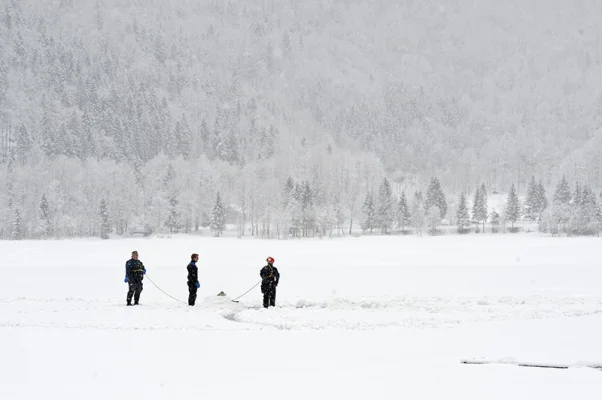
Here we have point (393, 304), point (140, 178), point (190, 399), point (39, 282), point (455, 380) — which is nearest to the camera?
point (190, 399)

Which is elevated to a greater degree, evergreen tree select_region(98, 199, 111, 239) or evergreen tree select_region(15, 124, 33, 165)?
evergreen tree select_region(15, 124, 33, 165)

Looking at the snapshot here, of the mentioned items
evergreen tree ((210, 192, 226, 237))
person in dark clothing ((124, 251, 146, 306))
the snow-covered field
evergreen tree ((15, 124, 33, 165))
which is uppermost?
evergreen tree ((15, 124, 33, 165))

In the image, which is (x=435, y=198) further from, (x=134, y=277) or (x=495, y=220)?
(x=134, y=277)

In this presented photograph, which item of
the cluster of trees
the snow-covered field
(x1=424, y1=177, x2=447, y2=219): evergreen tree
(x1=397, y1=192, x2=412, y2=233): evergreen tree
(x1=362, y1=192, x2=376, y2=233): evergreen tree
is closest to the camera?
the snow-covered field

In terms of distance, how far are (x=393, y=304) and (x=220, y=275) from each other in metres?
15.6

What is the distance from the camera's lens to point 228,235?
102 meters

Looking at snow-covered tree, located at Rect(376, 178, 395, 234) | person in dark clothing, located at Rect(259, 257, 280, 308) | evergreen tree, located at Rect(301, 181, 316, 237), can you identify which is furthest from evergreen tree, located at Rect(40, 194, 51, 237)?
person in dark clothing, located at Rect(259, 257, 280, 308)

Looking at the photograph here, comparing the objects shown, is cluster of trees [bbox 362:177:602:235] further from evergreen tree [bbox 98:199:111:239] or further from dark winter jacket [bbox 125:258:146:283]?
dark winter jacket [bbox 125:258:146:283]

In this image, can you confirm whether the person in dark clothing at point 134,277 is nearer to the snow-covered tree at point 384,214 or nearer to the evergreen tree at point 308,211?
the evergreen tree at point 308,211

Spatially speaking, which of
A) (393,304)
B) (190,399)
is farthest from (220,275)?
(190,399)

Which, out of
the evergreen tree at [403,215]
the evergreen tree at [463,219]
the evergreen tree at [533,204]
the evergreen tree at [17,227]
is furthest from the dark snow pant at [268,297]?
the evergreen tree at [533,204]

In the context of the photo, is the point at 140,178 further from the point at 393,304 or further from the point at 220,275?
the point at 393,304

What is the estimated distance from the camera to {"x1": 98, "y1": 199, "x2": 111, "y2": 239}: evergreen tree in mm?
100062

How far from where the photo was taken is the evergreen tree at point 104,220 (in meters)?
100
